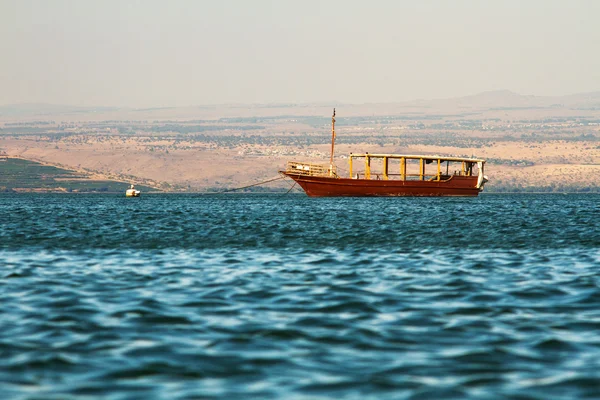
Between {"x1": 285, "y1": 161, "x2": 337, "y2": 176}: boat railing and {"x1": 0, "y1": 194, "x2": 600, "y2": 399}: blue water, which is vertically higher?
{"x1": 0, "y1": 194, "x2": 600, "y2": 399}: blue water

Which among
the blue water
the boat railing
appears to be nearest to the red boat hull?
the boat railing

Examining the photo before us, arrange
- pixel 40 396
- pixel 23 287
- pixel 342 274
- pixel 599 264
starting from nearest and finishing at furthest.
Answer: pixel 40 396, pixel 23 287, pixel 342 274, pixel 599 264

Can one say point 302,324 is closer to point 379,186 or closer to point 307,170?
point 379,186

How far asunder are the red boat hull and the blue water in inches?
2918

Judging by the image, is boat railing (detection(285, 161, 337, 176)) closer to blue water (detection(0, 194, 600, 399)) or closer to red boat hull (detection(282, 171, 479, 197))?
red boat hull (detection(282, 171, 479, 197))

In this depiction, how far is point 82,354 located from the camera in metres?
12.1

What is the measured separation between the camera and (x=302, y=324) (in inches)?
561

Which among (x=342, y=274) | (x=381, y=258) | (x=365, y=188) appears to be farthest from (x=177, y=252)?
(x=365, y=188)

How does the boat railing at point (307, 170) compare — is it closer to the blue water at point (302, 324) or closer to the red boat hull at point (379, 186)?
the red boat hull at point (379, 186)

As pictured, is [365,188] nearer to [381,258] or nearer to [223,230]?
[223,230]

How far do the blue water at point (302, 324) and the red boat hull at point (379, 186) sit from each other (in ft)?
243

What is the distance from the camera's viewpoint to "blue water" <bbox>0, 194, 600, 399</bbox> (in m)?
10.5

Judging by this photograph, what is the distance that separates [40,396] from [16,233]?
Result: 30916 mm

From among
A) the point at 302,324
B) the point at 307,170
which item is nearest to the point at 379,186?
the point at 307,170
